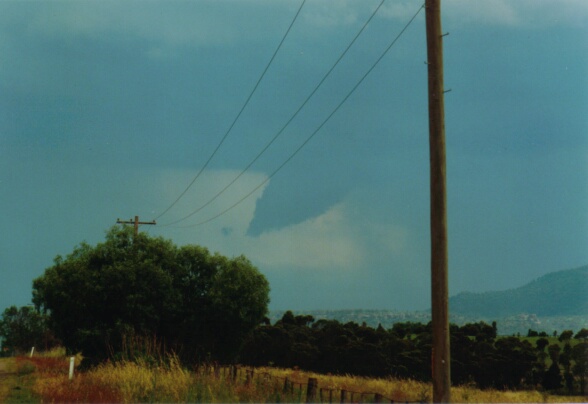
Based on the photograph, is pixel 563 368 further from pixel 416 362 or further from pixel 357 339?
pixel 357 339

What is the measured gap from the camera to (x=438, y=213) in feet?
36.9

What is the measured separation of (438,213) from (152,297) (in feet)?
78.9

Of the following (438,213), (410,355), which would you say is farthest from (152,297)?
(438,213)

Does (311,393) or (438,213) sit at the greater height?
(438,213)

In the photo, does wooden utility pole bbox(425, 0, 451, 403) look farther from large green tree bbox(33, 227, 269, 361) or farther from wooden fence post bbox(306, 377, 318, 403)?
large green tree bbox(33, 227, 269, 361)

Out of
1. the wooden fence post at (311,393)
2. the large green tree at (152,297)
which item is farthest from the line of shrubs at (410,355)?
the wooden fence post at (311,393)

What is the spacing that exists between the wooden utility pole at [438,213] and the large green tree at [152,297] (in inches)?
859

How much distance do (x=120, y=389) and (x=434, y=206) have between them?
11414 millimetres

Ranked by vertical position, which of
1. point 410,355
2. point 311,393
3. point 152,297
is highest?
point 152,297

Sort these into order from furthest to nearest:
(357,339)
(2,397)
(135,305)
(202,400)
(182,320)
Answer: (357,339)
(182,320)
(135,305)
(2,397)
(202,400)

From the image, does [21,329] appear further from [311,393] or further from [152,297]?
[311,393]

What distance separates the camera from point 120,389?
18.7m

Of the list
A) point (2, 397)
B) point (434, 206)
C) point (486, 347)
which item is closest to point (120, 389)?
point (2, 397)

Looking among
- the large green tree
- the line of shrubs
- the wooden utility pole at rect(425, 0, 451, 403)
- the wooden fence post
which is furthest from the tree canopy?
the wooden utility pole at rect(425, 0, 451, 403)
